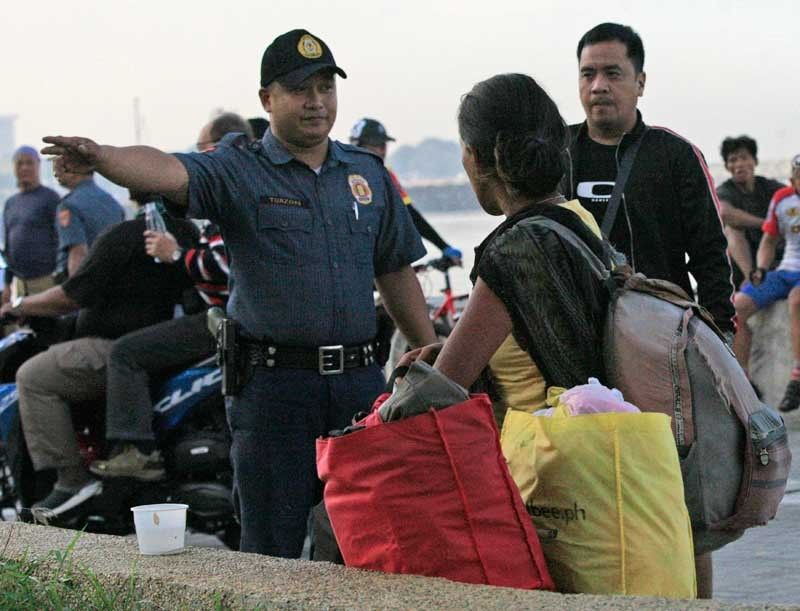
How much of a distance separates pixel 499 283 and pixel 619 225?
190cm

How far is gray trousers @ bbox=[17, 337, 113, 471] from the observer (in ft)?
24.3

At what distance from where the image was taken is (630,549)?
332cm

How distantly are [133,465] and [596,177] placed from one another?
285cm

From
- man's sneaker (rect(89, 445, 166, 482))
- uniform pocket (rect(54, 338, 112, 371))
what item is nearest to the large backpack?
man's sneaker (rect(89, 445, 166, 482))

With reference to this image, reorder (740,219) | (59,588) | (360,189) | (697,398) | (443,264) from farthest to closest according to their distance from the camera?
(740,219) → (443,264) → (360,189) → (59,588) → (697,398)

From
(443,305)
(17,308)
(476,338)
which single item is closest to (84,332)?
(17,308)

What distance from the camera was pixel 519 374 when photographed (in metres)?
3.72

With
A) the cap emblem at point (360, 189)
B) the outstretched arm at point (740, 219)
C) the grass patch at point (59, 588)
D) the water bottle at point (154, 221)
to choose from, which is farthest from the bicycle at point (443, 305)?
the grass patch at point (59, 588)

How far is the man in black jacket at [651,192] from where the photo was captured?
17.5 feet

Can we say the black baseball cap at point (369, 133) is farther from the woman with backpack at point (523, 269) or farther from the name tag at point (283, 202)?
the woman with backpack at point (523, 269)

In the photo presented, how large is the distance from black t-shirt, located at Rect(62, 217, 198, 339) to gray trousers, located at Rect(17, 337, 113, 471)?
0.12 meters

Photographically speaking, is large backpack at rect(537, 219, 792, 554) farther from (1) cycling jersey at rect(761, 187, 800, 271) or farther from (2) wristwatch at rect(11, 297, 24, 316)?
(1) cycling jersey at rect(761, 187, 800, 271)

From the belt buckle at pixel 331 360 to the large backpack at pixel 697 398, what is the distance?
5.31 ft

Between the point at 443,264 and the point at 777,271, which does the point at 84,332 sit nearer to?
the point at 443,264
